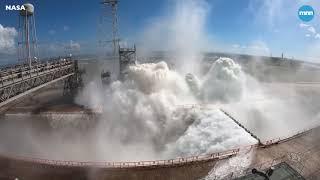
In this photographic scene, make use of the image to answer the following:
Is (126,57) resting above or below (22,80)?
above

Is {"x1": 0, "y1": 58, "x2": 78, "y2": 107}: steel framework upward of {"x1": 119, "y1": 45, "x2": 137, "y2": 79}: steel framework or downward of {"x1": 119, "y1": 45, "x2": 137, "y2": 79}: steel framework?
downward

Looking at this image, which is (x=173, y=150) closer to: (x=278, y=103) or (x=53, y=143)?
(x=53, y=143)

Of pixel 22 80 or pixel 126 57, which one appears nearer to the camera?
pixel 22 80

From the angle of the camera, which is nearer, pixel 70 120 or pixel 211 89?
pixel 70 120

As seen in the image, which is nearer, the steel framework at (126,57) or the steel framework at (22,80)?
the steel framework at (22,80)

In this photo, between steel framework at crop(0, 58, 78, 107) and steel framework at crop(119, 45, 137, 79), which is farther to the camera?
steel framework at crop(119, 45, 137, 79)

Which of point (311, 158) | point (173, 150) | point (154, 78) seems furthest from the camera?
point (154, 78)

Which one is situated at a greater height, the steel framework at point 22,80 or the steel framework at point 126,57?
the steel framework at point 126,57

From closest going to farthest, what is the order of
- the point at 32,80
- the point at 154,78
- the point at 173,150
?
the point at 173,150
the point at 32,80
the point at 154,78

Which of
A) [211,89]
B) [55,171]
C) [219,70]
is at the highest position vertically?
[219,70]

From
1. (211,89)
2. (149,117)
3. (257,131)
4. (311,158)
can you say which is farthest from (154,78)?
(311,158)

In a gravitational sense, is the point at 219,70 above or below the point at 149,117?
above
